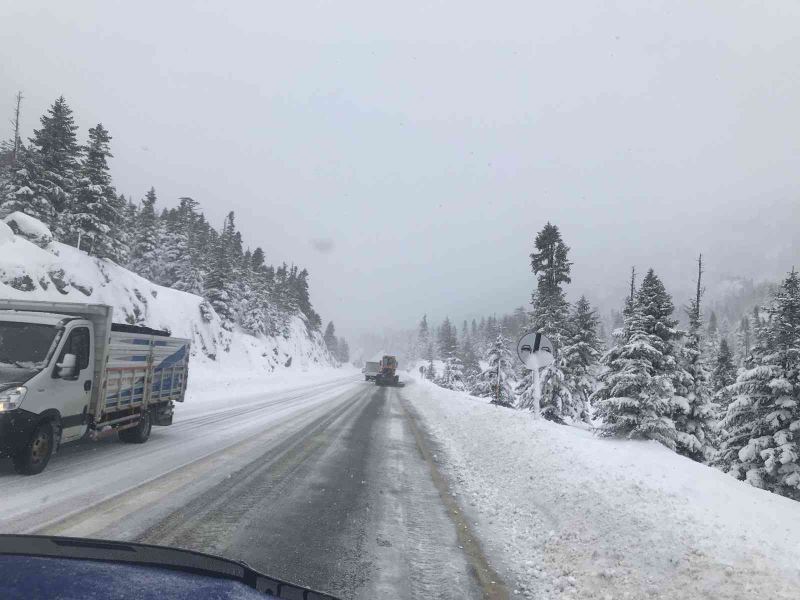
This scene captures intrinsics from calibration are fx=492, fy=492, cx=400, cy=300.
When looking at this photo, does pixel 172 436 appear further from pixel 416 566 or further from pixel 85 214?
pixel 85 214

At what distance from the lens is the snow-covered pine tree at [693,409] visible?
67.4ft

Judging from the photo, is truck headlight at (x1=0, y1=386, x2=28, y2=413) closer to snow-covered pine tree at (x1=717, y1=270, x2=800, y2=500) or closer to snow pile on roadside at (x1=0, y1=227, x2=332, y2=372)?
snow pile on roadside at (x1=0, y1=227, x2=332, y2=372)

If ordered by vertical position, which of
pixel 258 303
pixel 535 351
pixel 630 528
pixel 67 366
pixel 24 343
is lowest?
pixel 630 528

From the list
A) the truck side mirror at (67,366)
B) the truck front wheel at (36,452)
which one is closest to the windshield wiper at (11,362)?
the truck side mirror at (67,366)

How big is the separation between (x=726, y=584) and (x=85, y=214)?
39.1m

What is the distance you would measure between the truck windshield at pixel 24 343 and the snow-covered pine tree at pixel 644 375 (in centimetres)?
1610

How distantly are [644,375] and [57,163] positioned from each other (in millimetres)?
40261

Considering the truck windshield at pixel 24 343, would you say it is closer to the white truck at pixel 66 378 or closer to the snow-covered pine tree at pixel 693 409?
the white truck at pixel 66 378

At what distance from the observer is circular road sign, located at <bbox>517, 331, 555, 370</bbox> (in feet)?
41.8

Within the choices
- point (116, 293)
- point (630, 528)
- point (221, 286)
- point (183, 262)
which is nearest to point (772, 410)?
point (630, 528)

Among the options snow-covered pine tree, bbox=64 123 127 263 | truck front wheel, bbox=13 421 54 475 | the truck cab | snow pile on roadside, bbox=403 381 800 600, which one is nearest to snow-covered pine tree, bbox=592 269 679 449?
snow pile on roadside, bbox=403 381 800 600

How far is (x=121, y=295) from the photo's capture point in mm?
32875

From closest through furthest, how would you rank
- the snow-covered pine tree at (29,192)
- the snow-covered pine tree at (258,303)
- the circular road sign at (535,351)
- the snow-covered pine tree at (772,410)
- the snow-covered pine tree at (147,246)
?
1. the circular road sign at (535,351)
2. the snow-covered pine tree at (772,410)
3. the snow-covered pine tree at (29,192)
4. the snow-covered pine tree at (147,246)
5. the snow-covered pine tree at (258,303)

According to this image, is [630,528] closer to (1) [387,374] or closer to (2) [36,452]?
(2) [36,452]
